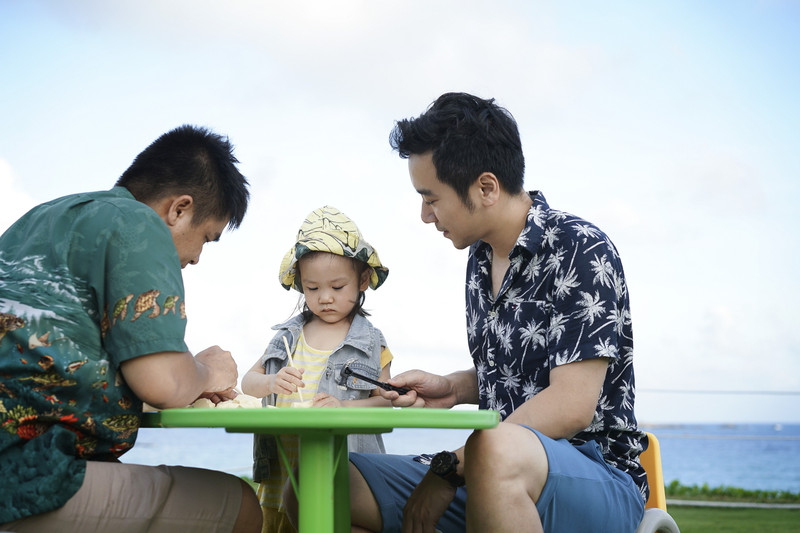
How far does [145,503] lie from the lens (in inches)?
63.1

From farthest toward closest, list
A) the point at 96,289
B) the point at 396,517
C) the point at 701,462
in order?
the point at 701,462
the point at 396,517
the point at 96,289

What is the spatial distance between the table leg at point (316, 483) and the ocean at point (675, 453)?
51.4ft

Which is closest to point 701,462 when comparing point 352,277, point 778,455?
point 778,455

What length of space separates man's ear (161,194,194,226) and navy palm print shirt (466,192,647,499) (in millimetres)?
928

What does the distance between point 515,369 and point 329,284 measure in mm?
949

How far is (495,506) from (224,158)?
1157 millimetres

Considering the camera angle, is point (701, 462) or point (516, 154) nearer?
point (516, 154)

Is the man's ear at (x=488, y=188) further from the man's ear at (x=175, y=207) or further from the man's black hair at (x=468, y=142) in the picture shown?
the man's ear at (x=175, y=207)

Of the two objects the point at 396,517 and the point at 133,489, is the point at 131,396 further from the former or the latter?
the point at 396,517

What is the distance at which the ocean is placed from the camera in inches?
750

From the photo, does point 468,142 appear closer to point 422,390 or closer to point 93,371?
point 422,390

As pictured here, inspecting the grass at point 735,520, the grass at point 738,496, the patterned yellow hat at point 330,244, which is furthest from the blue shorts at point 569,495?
the grass at point 738,496

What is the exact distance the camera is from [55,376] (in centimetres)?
149

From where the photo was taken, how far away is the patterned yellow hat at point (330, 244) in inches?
110
